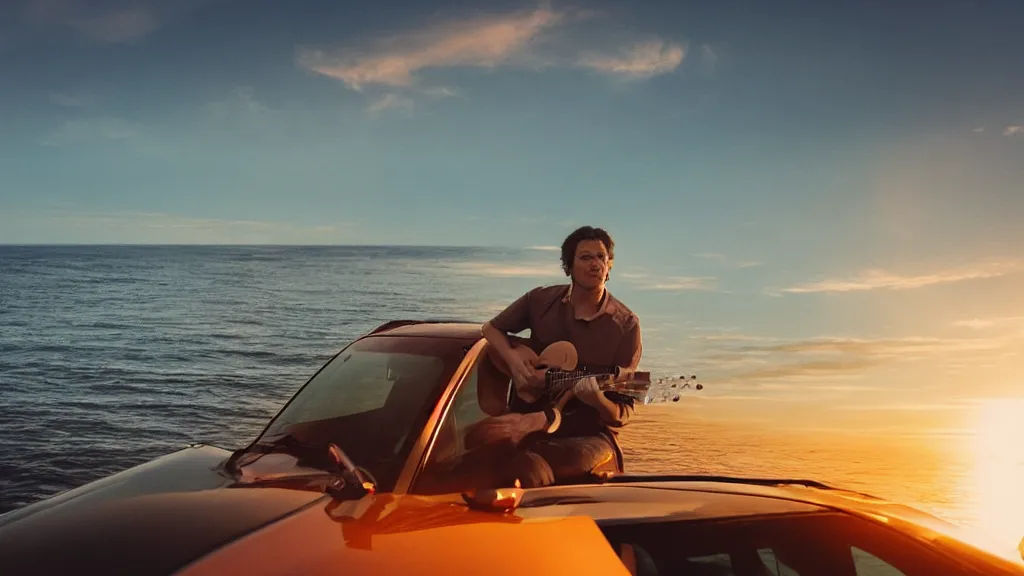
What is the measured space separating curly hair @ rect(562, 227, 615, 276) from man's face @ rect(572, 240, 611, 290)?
0.04m

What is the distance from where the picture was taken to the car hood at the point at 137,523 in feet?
7.14

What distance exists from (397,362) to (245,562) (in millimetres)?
1896

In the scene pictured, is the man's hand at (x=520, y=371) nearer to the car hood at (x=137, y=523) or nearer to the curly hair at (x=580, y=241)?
the curly hair at (x=580, y=241)

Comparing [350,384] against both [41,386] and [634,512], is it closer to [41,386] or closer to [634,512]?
[634,512]

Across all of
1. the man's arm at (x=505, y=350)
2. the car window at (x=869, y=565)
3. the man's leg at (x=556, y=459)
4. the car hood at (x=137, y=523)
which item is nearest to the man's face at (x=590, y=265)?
the man's arm at (x=505, y=350)

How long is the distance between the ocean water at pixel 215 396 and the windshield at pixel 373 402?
127 cm

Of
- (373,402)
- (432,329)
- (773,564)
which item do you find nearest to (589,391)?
(432,329)

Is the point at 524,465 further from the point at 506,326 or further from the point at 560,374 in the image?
the point at 506,326

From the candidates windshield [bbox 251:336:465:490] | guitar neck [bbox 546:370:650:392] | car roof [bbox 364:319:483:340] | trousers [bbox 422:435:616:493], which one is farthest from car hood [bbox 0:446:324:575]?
guitar neck [bbox 546:370:650:392]

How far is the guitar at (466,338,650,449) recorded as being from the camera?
4.08 metres

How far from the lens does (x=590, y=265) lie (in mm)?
4664

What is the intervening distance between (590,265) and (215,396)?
13.6m

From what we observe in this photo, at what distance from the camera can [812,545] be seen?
3.17m

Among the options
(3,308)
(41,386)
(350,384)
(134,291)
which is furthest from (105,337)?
(350,384)
